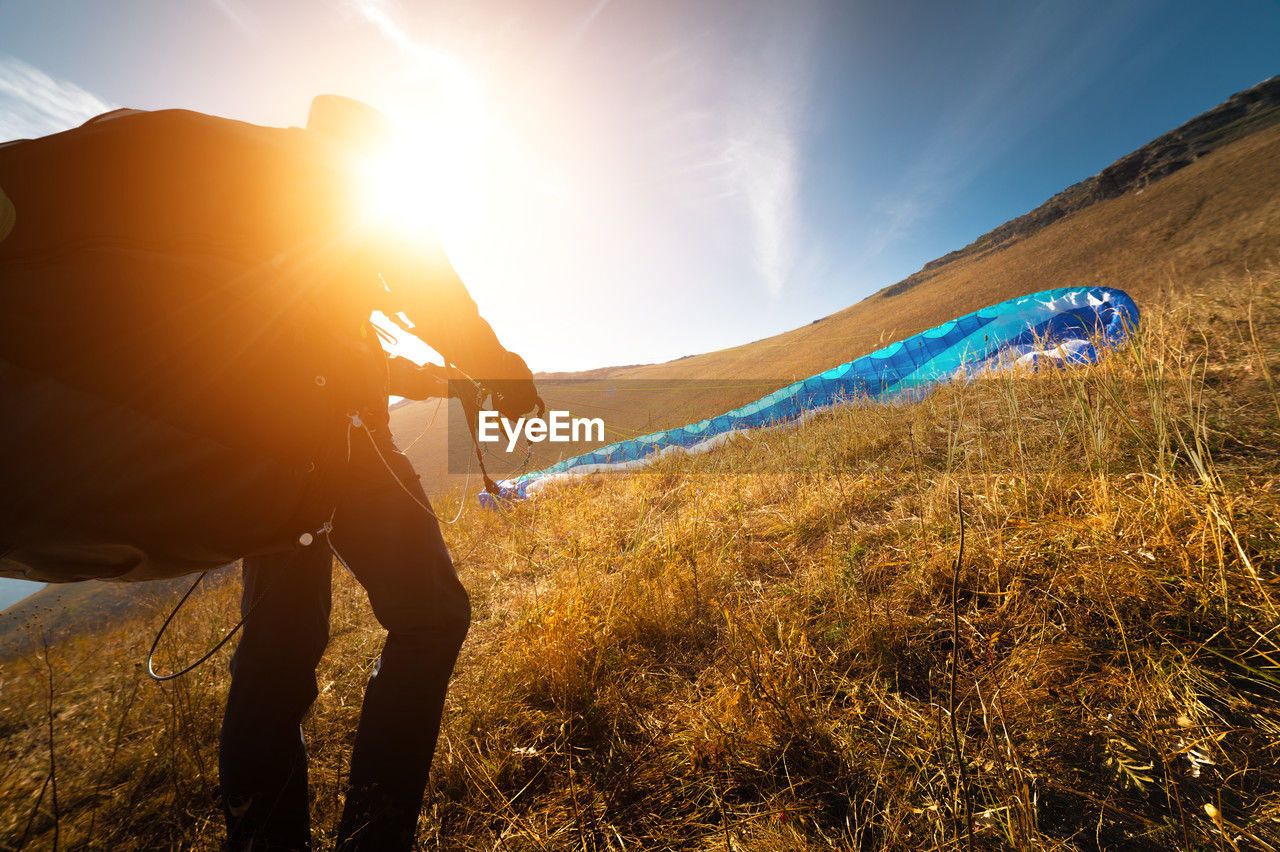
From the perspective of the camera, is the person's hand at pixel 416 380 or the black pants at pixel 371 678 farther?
the person's hand at pixel 416 380

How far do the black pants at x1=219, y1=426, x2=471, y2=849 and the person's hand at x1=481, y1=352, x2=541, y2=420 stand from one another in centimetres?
45

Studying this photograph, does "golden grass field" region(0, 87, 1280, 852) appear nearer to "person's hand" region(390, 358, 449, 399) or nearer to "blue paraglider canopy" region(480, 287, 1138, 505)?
"person's hand" region(390, 358, 449, 399)

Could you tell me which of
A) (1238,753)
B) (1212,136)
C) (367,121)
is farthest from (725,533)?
(1212,136)

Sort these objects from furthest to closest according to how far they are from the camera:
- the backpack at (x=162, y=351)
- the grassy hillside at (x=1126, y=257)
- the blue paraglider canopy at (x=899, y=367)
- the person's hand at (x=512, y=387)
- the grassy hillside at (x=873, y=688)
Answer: the grassy hillside at (x=1126, y=257), the blue paraglider canopy at (x=899, y=367), the person's hand at (x=512, y=387), the grassy hillside at (x=873, y=688), the backpack at (x=162, y=351)

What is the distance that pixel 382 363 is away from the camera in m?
1.39

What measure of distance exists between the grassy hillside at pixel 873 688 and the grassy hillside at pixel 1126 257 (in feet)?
→ 16.6

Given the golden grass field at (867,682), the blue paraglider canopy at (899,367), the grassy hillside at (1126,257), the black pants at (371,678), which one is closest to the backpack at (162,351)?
the black pants at (371,678)

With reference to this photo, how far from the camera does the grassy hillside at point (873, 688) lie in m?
1.00

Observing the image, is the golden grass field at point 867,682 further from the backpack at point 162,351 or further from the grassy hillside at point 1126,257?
the grassy hillside at point 1126,257

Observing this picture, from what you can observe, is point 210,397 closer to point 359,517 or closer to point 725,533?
point 359,517

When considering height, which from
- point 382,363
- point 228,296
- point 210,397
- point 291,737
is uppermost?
point 228,296

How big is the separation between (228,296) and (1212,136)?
34.5 meters

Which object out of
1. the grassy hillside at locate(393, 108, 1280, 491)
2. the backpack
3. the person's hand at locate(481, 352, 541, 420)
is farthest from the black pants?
the grassy hillside at locate(393, 108, 1280, 491)

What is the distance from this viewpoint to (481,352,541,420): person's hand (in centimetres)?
152
